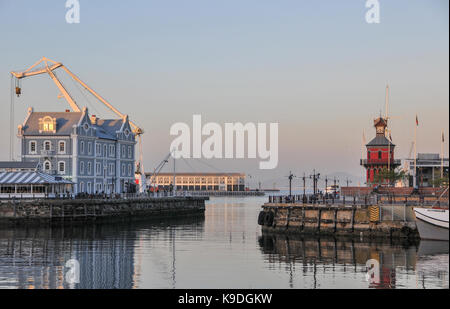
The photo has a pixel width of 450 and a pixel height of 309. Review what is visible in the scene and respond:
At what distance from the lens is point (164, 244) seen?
242 ft

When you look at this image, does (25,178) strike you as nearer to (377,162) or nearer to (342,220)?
(342,220)

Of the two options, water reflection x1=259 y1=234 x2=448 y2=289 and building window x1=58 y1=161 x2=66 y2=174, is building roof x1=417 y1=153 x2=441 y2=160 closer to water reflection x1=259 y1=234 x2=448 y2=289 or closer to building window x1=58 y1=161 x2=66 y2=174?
building window x1=58 y1=161 x2=66 y2=174

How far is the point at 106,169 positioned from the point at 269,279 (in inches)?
3193

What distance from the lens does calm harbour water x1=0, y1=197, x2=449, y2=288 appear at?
1925 inches

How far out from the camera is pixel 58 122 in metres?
120

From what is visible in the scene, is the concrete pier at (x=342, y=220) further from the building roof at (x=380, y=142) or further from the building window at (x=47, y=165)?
the building roof at (x=380, y=142)

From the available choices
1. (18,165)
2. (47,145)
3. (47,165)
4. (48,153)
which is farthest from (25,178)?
(47,145)

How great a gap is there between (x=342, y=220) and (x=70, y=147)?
5666 centimetres

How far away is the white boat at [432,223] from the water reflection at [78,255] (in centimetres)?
2216

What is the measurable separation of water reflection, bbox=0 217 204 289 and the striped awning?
1187 cm

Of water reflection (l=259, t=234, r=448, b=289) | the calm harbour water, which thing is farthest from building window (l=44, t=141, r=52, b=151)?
water reflection (l=259, t=234, r=448, b=289)
